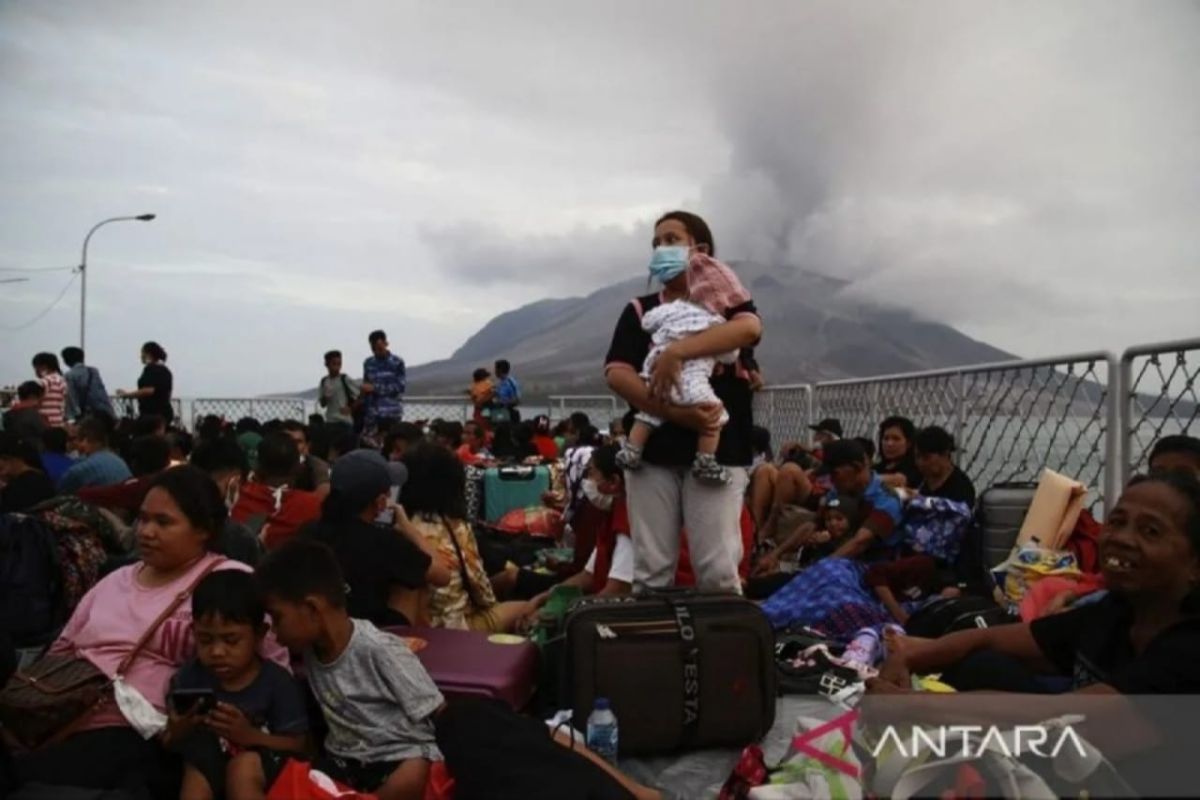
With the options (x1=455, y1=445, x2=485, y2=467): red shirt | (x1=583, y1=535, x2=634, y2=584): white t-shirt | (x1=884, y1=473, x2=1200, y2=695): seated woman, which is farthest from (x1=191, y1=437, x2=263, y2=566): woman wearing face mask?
(x1=455, y1=445, x2=485, y2=467): red shirt

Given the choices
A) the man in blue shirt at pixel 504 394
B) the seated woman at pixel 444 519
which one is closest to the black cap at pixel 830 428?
the seated woman at pixel 444 519

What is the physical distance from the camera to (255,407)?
13297mm

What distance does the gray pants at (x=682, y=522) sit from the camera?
3174 millimetres

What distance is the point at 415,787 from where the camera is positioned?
8.03 feet

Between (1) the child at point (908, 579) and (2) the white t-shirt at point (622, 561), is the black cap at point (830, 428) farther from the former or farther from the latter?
(2) the white t-shirt at point (622, 561)

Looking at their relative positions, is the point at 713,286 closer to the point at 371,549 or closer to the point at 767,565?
the point at 371,549

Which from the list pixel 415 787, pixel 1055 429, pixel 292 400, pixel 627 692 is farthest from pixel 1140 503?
pixel 292 400

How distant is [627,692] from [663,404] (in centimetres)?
97

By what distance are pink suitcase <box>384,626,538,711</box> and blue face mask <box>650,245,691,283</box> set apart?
1.46 meters

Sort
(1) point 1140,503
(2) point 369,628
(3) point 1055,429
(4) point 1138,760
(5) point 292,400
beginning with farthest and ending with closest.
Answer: (5) point 292,400 → (3) point 1055,429 → (2) point 369,628 → (1) point 1140,503 → (4) point 1138,760

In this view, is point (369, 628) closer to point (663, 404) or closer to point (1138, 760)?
point (663, 404)

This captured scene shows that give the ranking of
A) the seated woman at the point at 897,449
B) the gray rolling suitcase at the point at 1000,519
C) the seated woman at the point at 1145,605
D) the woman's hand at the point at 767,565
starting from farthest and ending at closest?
1. the seated woman at the point at 897,449
2. the woman's hand at the point at 767,565
3. the gray rolling suitcase at the point at 1000,519
4. the seated woman at the point at 1145,605

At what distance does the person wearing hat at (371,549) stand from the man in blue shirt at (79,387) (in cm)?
711

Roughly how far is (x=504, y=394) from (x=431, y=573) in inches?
356
